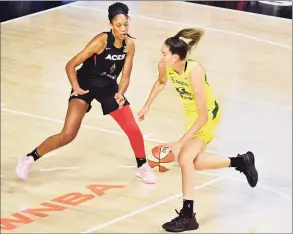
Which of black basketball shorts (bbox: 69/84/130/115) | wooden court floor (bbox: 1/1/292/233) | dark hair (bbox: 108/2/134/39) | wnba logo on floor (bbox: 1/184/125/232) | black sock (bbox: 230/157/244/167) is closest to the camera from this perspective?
dark hair (bbox: 108/2/134/39)

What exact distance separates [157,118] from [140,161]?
7640mm

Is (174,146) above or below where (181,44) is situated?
below

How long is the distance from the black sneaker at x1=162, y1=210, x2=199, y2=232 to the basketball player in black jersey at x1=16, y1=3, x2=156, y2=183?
8 centimetres

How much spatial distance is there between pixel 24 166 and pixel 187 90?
0.97ft

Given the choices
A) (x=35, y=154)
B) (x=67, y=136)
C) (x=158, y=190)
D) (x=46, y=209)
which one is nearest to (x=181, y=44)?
(x=67, y=136)

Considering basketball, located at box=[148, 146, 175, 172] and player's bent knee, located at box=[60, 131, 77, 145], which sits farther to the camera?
basketball, located at box=[148, 146, 175, 172]

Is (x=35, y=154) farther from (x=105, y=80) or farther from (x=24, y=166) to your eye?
(x=105, y=80)

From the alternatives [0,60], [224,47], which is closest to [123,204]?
[224,47]

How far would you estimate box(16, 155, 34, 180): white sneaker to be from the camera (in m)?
1.32

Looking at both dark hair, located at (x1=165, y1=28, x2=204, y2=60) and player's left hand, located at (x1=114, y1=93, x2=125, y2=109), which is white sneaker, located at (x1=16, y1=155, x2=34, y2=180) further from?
dark hair, located at (x1=165, y1=28, x2=204, y2=60)

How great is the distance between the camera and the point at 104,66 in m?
1.28

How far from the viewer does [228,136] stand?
743 cm

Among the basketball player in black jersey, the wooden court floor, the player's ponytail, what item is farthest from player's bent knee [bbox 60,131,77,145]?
the wooden court floor

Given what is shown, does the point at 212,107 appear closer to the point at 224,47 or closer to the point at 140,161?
the point at 140,161
